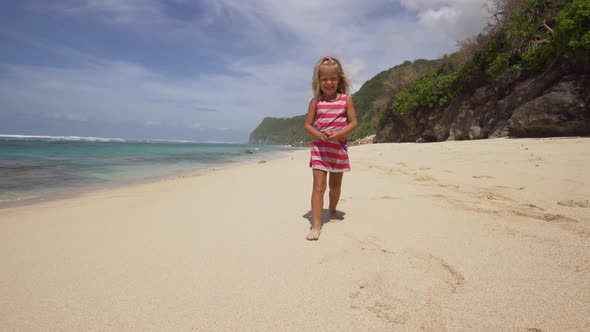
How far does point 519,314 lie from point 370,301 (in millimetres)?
560

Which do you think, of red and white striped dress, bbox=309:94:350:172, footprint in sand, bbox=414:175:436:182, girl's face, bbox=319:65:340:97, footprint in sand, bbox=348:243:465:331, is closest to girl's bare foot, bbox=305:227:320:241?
footprint in sand, bbox=348:243:465:331

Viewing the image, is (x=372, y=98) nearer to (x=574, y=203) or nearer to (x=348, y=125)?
(x=574, y=203)

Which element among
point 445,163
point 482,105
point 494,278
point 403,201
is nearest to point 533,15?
point 482,105

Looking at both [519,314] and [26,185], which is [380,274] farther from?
[26,185]

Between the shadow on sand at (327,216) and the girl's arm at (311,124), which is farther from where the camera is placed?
the shadow on sand at (327,216)

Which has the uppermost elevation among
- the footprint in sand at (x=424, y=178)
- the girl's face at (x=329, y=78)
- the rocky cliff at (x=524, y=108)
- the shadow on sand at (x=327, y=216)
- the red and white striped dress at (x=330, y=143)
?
the rocky cliff at (x=524, y=108)

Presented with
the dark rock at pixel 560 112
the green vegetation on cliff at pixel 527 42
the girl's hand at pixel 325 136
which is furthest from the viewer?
the green vegetation on cliff at pixel 527 42

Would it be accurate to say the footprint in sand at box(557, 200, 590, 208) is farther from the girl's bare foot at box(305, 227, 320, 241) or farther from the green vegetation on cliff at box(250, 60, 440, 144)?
the green vegetation on cliff at box(250, 60, 440, 144)

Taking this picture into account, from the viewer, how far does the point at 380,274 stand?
1.44 meters

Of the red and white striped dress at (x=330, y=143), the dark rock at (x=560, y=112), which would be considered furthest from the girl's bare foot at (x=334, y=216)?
the dark rock at (x=560, y=112)

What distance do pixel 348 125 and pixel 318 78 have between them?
54cm

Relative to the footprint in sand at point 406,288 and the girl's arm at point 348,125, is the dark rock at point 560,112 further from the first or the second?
the footprint in sand at point 406,288

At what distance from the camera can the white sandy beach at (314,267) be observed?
114cm

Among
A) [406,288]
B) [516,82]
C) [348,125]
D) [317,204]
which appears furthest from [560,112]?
[406,288]
